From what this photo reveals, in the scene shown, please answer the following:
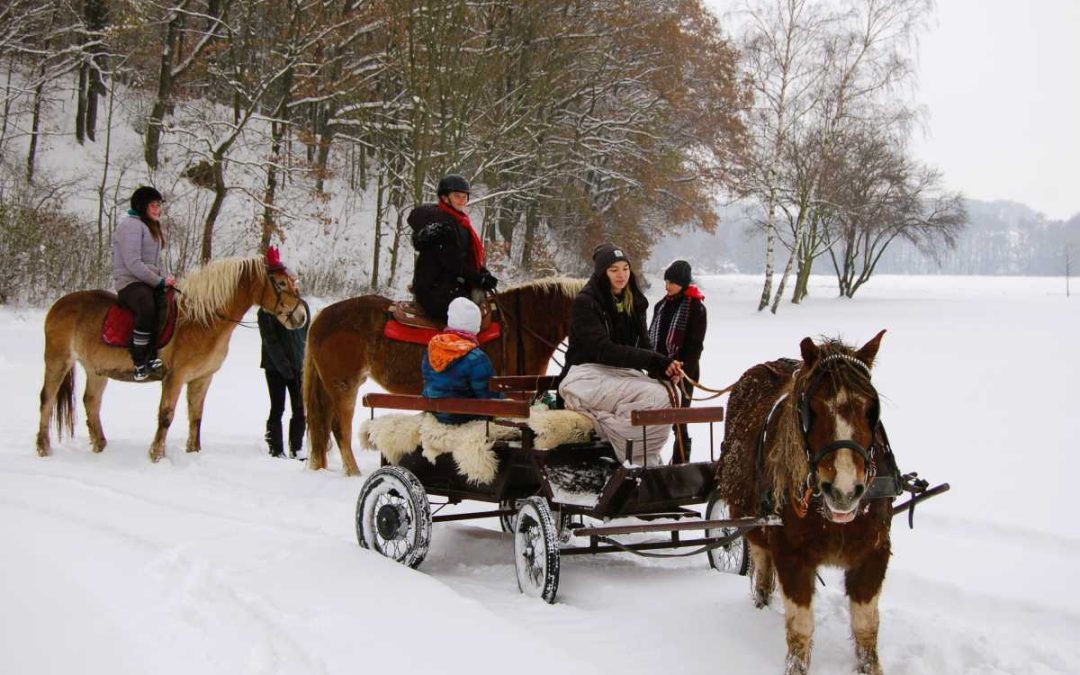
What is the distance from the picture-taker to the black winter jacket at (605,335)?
469cm

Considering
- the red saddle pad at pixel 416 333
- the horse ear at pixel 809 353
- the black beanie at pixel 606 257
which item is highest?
the black beanie at pixel 606 257

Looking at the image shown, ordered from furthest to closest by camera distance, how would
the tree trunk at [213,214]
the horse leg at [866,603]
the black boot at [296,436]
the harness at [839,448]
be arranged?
the tree trunk at [213,214], the black boot at [296,436], the horse leg at [866,603], the harness at [839,448]

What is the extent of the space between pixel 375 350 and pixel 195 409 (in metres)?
2.30

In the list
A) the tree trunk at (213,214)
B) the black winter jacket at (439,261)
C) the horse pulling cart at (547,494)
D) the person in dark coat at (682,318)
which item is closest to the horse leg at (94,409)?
the black winter jacket at (439,261)

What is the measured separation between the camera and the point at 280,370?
8.85 meters

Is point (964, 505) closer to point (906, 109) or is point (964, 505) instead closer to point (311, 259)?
point (311, 259)

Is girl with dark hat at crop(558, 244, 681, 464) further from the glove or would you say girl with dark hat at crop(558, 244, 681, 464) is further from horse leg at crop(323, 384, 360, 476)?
horse leg at crop(323, 384, 360, 476)

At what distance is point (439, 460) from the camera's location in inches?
205

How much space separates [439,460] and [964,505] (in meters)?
4.60

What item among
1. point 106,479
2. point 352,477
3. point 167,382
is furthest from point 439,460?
point 167,382

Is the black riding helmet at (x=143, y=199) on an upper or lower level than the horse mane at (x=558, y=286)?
upper

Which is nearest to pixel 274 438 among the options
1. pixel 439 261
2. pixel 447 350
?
pixel 439 261

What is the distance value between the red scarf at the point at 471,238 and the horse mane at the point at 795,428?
387 centimetres

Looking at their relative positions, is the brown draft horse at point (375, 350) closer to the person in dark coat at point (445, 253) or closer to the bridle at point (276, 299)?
the person in dark coat at point (445, 253)
